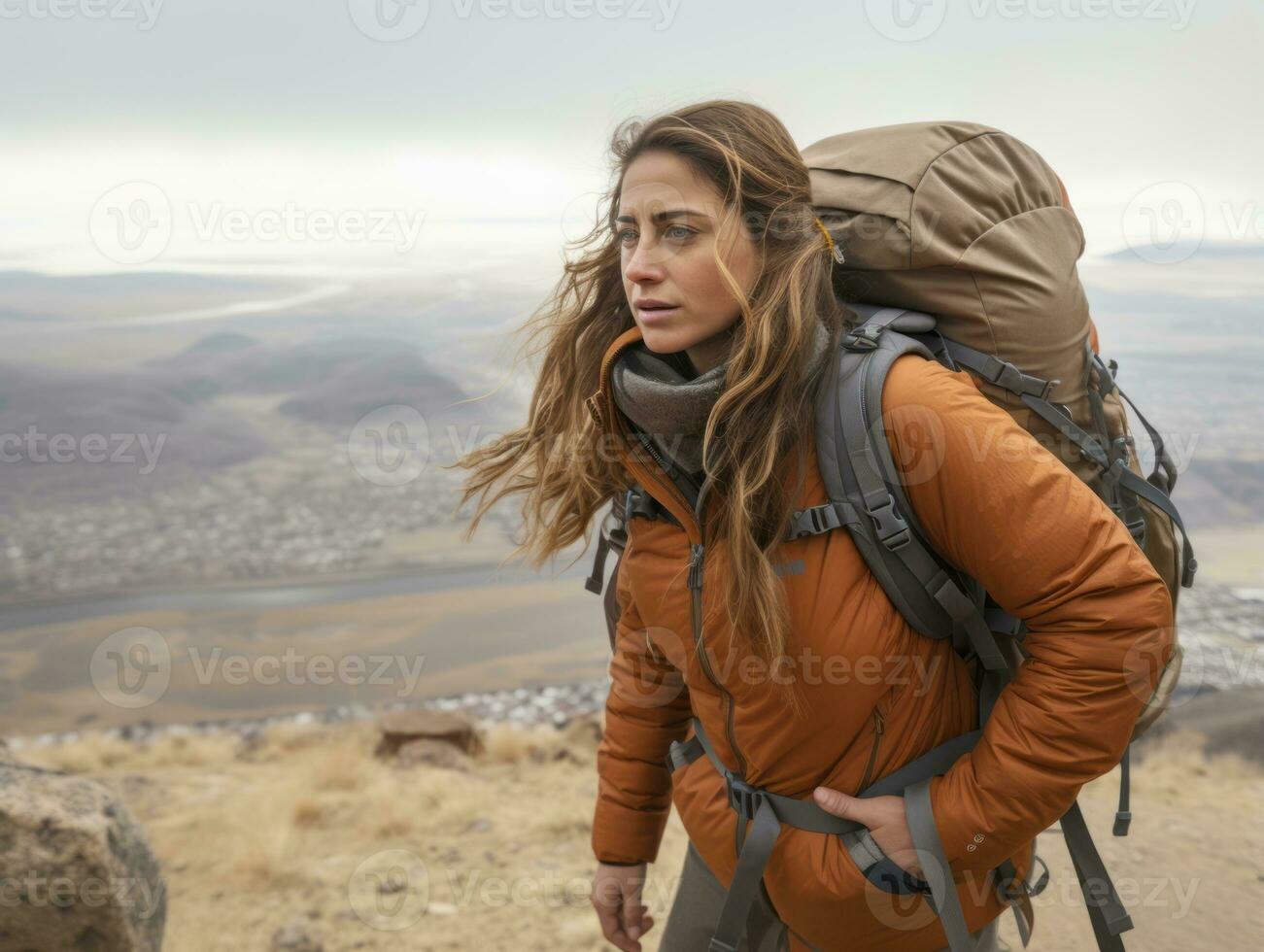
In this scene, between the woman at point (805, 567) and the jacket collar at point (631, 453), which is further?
the jacket collar at point (631, 453)

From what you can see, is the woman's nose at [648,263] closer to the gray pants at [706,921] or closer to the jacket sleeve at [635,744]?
the jacket sleeve at [635,744]

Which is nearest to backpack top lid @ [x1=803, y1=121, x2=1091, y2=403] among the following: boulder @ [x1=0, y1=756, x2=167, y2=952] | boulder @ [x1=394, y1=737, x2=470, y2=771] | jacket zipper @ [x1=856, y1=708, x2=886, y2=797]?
jacket zipper @ [x1=856, y1=708, x2=886, y2=797]

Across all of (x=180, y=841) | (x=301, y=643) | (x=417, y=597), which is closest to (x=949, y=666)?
(x=180, y=841)

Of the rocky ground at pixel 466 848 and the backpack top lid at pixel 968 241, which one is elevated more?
the backpack top lid at pixel 968 241

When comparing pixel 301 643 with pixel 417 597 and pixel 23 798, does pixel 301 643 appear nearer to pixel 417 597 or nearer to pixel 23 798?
pixel 417 597

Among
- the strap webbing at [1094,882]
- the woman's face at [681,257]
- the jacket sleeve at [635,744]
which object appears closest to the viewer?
the woman's face at [681,257]

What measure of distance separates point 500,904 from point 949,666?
3.57 meters

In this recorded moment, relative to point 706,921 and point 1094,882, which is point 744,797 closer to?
point 706,921

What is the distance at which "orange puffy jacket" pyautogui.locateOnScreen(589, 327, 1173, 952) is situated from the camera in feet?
4.50

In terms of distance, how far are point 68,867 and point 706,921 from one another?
6.82ft

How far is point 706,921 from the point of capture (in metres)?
1.91

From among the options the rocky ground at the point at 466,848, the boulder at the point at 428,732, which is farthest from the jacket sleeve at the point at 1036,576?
the boulder at the point at 428,732

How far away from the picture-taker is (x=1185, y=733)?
23.7 ft

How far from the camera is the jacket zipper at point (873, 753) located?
5.23 feet
